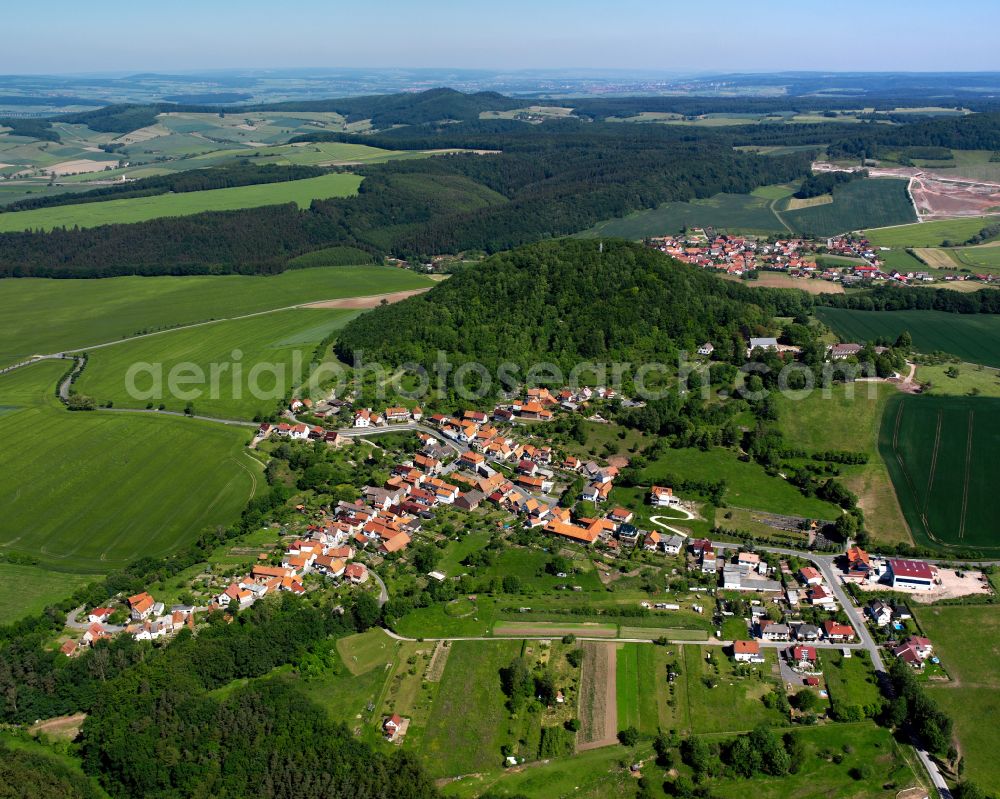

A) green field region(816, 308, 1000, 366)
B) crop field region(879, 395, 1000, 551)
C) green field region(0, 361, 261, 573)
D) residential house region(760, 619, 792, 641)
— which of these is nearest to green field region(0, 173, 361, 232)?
green field region(0, 361, 261, 573)

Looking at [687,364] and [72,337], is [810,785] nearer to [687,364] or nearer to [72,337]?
[687,364]

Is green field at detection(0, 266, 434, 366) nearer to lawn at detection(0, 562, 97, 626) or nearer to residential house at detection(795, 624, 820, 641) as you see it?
lawn at detection(0, 562, 97, 626)

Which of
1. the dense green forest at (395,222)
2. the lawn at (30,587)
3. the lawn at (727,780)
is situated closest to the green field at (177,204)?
the dense green forest at (395,222)

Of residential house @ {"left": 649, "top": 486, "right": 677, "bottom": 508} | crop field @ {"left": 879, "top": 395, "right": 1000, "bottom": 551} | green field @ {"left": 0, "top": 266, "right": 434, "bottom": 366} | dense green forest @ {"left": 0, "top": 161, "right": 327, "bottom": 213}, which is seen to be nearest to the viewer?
crop field @ {"left": 879, "top": 395, "right": 1000, "bottom": 551}

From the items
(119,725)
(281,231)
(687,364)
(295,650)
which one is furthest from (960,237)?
(119,725)

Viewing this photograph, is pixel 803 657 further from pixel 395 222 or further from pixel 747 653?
pixel 395 222

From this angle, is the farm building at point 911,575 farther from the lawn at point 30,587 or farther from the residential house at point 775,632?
the lawn at point 30,587
